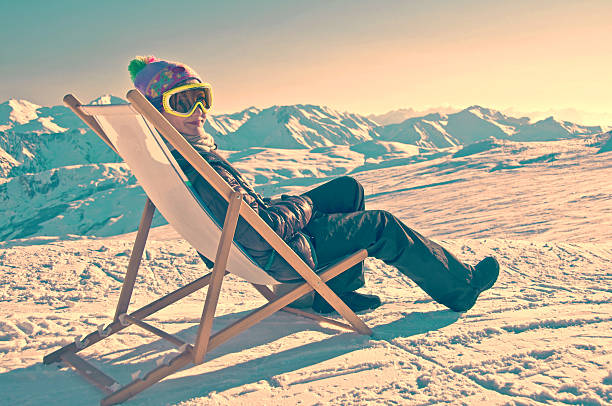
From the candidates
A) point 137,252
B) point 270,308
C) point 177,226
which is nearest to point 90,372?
point 137,252

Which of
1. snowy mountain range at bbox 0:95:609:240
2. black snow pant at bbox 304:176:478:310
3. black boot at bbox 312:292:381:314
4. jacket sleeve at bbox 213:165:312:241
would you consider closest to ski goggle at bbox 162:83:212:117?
jacket sleeve at bbox 213:165:312:241

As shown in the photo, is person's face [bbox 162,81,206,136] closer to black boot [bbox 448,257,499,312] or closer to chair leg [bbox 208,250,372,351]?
chair leg [bbox 208,250,372,351]

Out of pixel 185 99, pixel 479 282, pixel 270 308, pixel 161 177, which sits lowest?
pixel 479 282

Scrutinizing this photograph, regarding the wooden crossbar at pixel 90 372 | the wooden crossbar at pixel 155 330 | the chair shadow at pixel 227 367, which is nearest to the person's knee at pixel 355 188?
the chair shadow at pixel 227 367

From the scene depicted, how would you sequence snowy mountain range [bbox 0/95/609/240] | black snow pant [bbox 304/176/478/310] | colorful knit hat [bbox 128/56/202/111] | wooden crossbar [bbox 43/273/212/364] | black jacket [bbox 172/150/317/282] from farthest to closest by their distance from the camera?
1. snowy mountain range [bbox 0/95/609/240]
2. black snow pant [bbox 304/176/478/310]
3. wooden crossbar [bbox 43/273/212/364]
4. colorful knit hat [bbox 128/56/202/111]
5. black jacket [bbox 172/150/317/282]

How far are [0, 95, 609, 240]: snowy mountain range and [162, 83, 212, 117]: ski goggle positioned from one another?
24.4 meters

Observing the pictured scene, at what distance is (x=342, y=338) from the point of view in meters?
2.54

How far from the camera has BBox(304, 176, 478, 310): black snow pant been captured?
248 centimetres

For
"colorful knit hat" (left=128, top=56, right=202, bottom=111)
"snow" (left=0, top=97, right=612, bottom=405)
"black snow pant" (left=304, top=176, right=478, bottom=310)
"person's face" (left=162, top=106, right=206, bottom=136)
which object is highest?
"colorful knit hat" (left=128, top=56, right=202, bottom=111)

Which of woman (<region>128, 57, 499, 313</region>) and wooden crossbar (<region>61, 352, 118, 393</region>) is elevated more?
woman (<region>128, 57, 499, 313</region>)

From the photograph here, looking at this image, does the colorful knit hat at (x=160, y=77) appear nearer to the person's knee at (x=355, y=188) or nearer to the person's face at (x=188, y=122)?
the person's face at (x=188, y=122)

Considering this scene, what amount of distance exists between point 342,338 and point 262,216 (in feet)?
3.07

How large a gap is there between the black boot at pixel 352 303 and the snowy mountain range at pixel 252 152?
76.5ft

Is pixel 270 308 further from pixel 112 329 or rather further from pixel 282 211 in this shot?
pixel 112 329
